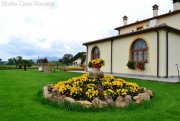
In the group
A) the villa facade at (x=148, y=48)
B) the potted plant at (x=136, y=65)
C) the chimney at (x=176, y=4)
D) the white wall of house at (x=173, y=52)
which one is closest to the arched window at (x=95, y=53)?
the villa facade at (x=148, y=48)

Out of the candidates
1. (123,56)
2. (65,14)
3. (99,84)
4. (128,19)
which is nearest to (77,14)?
(65,14)

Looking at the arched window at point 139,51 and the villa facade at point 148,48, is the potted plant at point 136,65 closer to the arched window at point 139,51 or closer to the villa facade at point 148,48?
the villa facade at point 148,48

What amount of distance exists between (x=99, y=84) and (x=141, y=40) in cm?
1176

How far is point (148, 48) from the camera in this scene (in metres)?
18.9

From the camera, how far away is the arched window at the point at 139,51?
19656mm

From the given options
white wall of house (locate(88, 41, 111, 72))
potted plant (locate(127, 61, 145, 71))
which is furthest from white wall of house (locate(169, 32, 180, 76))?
white wall of house (locate(88, 41, 111, 72))

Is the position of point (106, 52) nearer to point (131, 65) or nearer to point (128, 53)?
point (128, 53)

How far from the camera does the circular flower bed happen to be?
776 cm

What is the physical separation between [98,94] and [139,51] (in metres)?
12.7

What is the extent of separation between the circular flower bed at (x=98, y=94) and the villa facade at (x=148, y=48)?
8.96 metres

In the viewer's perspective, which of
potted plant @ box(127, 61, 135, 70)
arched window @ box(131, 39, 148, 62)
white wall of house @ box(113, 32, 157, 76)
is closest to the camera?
white wall of house @ box(113, 32, 157, 76)

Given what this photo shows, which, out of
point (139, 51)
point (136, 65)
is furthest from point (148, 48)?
point (136, 65)

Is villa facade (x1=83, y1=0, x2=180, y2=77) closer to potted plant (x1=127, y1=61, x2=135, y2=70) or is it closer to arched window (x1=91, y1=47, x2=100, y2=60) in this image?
arched window (x1=91, y1=47, x2=100, y2=60)

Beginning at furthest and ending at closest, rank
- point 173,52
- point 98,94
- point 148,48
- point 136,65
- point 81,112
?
1. point 136,65
2. point 148,48
3. point 173,52
4. point 98,94
5. point 81,112
